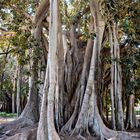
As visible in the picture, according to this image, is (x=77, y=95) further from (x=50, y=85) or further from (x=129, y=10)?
(x=129, y=10)

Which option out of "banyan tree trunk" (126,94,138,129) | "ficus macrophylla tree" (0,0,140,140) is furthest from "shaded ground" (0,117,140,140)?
"banyan tree trunk" (126,94,138,129)

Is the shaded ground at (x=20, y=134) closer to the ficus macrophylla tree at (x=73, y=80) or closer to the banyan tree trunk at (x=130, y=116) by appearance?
the ficus macrophylla tree at (x=73, y=80)

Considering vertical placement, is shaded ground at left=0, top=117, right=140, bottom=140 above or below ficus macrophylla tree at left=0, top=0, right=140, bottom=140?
below

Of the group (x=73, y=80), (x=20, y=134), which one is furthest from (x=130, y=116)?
(x=20, y=134)

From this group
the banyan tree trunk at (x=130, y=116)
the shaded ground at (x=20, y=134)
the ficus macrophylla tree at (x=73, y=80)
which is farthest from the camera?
the banyan tree trunk at (x=130, y=116)

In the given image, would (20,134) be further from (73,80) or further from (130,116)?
(130,116)

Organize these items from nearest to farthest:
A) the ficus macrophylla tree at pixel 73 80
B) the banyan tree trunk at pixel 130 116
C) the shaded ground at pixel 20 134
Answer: the ficus macrophylla tree at pixel 73 80 → the shaded ground at pixel 20 134 → the banyan tree trunk at pixel 130 116

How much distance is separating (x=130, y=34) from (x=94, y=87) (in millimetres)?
1326

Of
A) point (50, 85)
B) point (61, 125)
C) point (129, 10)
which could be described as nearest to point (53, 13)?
point (50, 85)

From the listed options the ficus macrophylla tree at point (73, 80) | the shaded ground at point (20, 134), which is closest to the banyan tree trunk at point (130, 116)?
the ficus macrophylla tree at point (73, 80)

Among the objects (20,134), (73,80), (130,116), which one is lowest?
(20,134)

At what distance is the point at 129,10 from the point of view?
6.14 metres

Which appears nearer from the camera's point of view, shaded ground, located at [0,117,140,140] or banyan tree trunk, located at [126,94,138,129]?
shaded ground, located at [0,117,140,140]

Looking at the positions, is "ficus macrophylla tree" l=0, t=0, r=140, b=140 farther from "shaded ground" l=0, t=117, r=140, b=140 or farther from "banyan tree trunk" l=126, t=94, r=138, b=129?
"banyan tree trunk" l=126, t=94, r=138, b=129
